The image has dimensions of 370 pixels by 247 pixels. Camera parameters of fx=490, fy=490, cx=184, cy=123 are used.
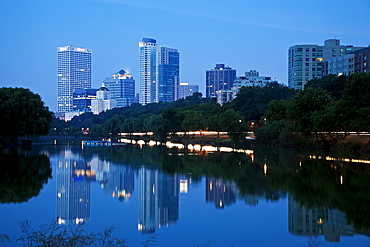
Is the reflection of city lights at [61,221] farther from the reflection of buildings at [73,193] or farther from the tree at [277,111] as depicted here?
the tree at [277,111]

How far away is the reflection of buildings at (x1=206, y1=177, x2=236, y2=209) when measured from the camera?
1959 cm

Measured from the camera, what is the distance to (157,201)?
63.9 feet

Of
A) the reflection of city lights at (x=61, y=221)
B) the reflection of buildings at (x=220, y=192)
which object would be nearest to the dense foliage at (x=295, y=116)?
the reflection of buildings at (x=220, y=192)

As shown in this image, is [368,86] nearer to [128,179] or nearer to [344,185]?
[344,185]

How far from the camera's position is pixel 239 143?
73750mm

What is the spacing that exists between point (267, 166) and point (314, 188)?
1135cm

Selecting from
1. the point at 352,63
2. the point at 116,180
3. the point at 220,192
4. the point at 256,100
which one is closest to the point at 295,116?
the point at 256,100

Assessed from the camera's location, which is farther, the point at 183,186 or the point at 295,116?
the point at 295,116

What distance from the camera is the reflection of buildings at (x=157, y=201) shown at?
15711 mm

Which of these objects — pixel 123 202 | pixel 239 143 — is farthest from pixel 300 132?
pixel 123 202

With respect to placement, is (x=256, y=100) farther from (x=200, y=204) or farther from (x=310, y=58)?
(x=200, y=204)

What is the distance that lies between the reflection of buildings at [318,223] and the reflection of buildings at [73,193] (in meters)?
6.77

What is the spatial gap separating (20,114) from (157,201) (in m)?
45.5

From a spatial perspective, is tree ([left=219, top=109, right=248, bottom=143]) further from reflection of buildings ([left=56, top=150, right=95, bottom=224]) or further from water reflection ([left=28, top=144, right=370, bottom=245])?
reflection of buildings ([left=56, top=150, right=95, bottom=224])
